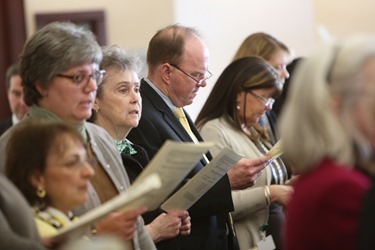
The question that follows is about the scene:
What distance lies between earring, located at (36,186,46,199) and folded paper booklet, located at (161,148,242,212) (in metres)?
1.04

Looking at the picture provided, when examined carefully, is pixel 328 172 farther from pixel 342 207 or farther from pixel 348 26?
pixel 348 26

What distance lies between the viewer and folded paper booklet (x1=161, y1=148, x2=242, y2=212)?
394 centimetres

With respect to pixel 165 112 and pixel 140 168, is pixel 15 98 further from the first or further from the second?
pixel 140 168

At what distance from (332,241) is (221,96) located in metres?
2.88

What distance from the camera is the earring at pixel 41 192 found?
2992 millimetres

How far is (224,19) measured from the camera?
25.6 ft

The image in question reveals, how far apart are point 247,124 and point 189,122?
0.51 meters

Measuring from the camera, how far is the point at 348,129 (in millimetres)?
2387

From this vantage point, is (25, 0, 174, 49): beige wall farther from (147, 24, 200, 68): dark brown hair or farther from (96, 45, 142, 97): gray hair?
(96, 45, 142, 97): gray hair

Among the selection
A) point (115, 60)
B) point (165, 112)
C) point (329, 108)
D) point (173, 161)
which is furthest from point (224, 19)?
point (329, 108)

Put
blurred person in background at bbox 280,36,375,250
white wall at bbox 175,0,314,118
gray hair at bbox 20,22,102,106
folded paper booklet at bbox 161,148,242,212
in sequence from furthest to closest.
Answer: white wall at bbox 175,0,314,118 < folded paper booklet at bbox 161,148,242,212 < gray hair at bbox 20,22,102,106 < blurred person in background at bbox 280,36,375,250

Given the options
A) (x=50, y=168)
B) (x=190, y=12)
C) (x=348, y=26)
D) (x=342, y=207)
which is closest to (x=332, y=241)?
(x=342, y=207)

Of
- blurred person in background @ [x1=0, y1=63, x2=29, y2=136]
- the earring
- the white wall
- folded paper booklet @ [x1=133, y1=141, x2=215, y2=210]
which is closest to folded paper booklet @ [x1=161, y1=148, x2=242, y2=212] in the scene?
A: folded paper booklet @ [x1=133, y1=141, x2=215, y2=210]

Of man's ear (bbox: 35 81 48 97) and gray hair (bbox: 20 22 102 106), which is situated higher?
gray hair (bbox: 20 22 102 106)
